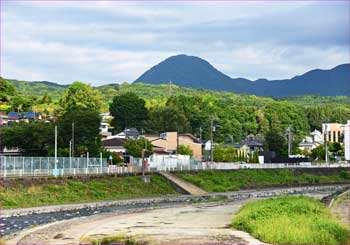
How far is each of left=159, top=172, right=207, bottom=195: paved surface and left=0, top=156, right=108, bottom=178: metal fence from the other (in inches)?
277

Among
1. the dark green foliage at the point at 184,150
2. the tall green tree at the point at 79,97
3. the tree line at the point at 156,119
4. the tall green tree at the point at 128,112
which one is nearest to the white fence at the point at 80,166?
the tree line at the point at 156,119

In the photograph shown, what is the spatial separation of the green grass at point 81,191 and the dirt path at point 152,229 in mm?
5923

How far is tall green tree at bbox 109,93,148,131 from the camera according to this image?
366ft

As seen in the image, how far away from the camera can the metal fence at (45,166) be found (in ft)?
143

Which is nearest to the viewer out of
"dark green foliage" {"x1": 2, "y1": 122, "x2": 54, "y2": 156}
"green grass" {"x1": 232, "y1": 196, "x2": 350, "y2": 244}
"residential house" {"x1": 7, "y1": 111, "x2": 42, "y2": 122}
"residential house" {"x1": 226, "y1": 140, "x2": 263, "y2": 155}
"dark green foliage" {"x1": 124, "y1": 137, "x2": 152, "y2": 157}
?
"green grass" {"x1": 232, "y1": 196, "x2": 350, "y2": 244}

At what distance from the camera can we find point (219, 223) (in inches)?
1227

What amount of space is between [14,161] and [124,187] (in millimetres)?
10691

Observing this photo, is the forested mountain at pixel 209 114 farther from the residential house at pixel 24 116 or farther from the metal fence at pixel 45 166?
the metal fence at pixel 45 166

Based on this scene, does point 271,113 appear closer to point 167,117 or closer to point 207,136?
point 207,136

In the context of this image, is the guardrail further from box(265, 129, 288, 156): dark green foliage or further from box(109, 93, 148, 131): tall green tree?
box(109, 93, 148, 131): tall green tree

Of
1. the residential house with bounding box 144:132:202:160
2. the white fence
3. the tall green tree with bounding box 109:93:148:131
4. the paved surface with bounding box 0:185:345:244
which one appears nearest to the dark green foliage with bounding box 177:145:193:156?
the residential house with bounding box 144:132:202:160

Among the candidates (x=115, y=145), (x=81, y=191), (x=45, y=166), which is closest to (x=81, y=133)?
(x=115, y=145)

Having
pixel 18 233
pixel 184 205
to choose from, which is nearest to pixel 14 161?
pixel 184 205

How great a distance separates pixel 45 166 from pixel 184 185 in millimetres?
16661
